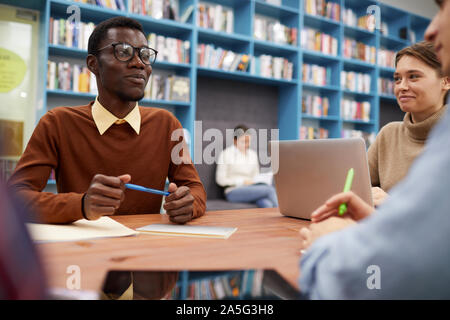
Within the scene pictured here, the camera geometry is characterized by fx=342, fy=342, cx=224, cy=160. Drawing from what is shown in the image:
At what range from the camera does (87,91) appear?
3188 mm

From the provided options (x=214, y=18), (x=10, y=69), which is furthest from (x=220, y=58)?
(x=10, y=69)

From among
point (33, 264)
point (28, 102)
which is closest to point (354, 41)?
point (28, 102)

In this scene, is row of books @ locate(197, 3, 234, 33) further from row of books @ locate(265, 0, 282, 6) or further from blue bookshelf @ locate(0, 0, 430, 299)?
row of books @ locate(265, 0, 282, 6)

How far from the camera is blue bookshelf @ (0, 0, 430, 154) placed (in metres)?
3.22

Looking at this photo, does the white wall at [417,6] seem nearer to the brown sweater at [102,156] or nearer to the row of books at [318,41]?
the row of books at [318,41]

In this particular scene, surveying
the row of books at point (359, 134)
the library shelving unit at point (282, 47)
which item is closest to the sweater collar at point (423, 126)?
the library shelving unit at point (282, 47)

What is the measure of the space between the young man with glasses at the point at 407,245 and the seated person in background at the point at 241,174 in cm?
294

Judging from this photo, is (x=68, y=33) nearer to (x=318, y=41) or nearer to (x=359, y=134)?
(x=318, y=41)

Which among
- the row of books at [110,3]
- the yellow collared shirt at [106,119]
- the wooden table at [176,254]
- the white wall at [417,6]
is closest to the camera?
the wooden table at [176,254]

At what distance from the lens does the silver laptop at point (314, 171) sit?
975 millimetres

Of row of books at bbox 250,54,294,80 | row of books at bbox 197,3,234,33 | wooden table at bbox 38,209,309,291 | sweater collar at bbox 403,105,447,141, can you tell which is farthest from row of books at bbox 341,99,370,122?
wooden table at bbox 38,209,309,291

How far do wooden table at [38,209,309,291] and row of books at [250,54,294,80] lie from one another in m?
3.26

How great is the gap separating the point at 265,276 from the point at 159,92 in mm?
3144

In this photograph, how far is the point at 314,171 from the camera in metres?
1.09
